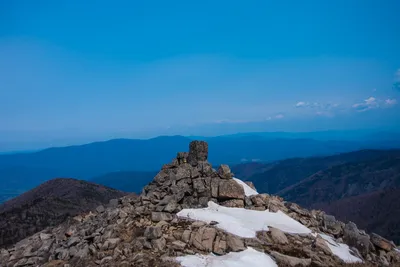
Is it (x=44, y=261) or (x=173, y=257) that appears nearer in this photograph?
(x=173, y=257)

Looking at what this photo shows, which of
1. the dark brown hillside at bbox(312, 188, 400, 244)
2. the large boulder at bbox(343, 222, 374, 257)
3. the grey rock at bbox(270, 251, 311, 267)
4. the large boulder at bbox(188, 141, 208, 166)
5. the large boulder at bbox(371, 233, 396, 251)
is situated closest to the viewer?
the grey rock at bbox(270, 251, 311, 267)

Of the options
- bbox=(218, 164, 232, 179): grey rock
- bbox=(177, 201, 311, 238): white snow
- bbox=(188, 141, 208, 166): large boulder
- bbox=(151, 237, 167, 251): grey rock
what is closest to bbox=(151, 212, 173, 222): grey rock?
bbox=(177, 201, 311, 238): white snow

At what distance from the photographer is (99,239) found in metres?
21.1

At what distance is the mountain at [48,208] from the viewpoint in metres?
62.0

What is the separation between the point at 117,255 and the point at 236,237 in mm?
7051

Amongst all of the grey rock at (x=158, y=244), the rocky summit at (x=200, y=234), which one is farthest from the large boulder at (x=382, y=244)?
the grey rock at (x=158, y=244)

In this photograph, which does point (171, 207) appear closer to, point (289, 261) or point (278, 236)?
point (278, 236)

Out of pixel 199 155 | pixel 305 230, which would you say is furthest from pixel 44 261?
pixel 305 230

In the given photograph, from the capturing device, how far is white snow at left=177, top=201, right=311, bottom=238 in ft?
71.6

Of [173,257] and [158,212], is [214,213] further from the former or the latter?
[173,257]

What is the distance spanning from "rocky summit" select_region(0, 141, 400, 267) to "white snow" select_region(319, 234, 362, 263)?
0.08 m

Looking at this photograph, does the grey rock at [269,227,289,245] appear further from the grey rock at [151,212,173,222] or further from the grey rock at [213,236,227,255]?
the grey rock at [151,212,173,222]

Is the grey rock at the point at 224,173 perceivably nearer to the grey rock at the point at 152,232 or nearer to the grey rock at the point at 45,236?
the grey rock at the point at 152,232

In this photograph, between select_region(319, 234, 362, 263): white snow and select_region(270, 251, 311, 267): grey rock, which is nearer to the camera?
A: select_region(270, 251, 311, 267): grey rock
